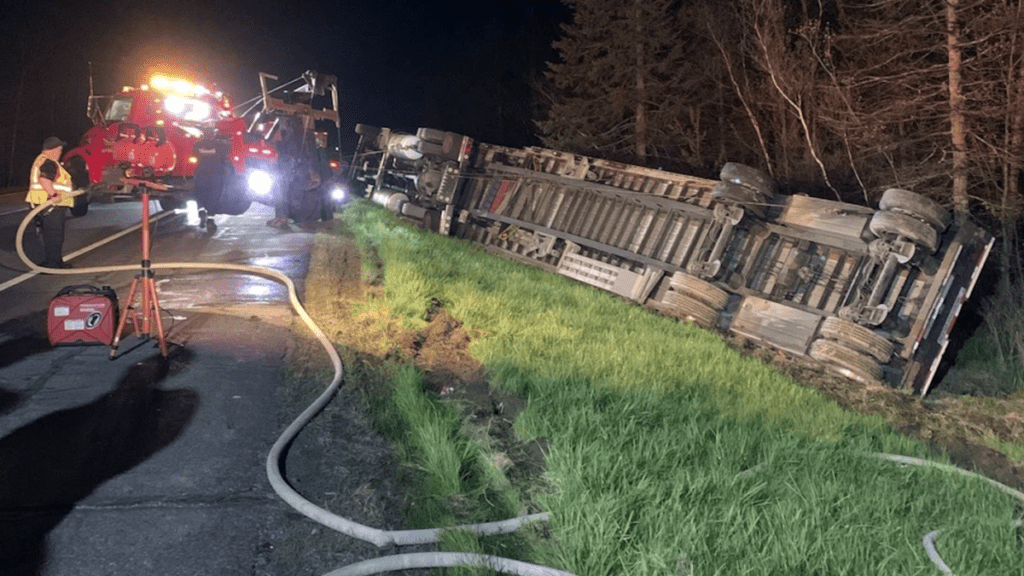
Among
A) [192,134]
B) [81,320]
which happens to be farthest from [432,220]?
[81,320]

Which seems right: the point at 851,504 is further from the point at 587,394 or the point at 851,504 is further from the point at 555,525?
the point at 587,394

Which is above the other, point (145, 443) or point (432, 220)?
point (432, 220)

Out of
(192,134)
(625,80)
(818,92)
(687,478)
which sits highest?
(625,80)

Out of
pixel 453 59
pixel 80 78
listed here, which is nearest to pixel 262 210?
pixel 80 78

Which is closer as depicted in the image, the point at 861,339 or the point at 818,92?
the point at 861,339

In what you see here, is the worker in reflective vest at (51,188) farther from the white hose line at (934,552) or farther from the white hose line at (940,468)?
the white hose line at (934,552)

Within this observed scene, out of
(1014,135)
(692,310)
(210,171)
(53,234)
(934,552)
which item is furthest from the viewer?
(210,171)

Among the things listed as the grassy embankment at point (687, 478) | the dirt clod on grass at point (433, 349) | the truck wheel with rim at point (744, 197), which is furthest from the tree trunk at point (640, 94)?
the grassy embankment at point (687, 478)

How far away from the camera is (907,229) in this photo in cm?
845

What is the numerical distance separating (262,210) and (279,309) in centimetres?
1193

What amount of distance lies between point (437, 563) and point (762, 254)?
840 centimetres

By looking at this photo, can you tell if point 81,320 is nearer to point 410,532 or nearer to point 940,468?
point 410,532

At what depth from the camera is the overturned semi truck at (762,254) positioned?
28.3 ft

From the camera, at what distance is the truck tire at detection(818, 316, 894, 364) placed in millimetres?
8430
